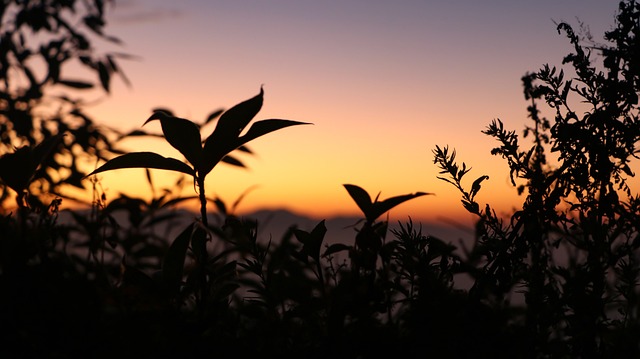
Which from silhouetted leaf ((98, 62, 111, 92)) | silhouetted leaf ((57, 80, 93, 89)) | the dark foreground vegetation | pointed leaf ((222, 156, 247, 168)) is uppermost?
silhouetted leaf ((98, 62, 111, 92))

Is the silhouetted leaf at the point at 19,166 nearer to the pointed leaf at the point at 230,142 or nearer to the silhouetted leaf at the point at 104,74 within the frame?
the pointed leaf at the point at 230,142

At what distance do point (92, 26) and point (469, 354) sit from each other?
6182mm

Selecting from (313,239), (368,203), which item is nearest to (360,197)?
(368,203)

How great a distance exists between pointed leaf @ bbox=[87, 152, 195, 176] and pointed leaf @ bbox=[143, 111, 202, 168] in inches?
1.3

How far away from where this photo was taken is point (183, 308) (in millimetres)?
1722

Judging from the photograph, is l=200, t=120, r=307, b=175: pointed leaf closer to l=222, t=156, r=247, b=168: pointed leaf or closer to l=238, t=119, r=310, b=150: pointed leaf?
l=238, t=119, r=310, b=150: pointed leaf

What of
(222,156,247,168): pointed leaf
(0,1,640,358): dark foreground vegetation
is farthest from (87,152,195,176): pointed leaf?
(222,156,247,168): pointed leaf

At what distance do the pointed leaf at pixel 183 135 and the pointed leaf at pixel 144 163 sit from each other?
34mm

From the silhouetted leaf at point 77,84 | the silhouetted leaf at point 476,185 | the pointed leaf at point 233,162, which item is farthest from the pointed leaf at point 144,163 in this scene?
the silhouetted leaf at point 77,84

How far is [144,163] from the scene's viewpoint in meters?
1.69

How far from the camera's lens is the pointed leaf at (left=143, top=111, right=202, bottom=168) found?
165cm

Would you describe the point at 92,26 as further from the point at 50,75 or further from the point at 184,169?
the point at 184,169

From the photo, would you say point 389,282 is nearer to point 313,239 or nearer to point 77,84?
point 313,239

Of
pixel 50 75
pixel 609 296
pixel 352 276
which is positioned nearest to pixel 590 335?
pixel 609 296
